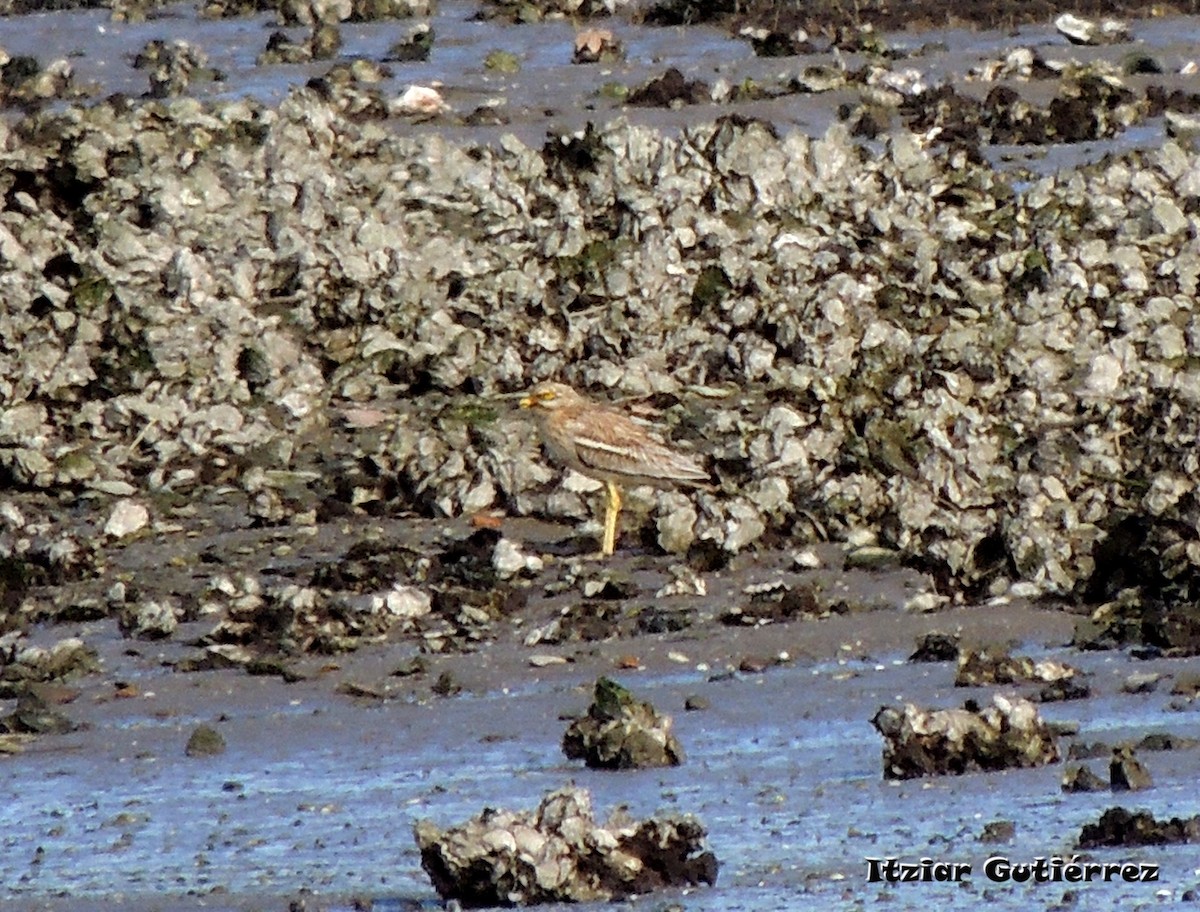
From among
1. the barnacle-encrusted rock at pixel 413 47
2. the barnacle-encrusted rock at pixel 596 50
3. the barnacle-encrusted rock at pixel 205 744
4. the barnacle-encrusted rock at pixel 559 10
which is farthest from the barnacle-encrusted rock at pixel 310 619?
the barnacle-encrusted rock at pixel 559 10

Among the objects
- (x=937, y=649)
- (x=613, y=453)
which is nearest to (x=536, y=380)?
(x=613, y=453)

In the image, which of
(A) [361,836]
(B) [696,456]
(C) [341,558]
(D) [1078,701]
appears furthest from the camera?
(B) [696,456]

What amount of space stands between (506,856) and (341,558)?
190 inches

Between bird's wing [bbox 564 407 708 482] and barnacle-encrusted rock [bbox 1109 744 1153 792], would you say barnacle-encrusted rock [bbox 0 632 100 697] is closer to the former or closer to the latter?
bird's wing [bbox 564 407 708 482]

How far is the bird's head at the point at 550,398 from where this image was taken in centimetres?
1154

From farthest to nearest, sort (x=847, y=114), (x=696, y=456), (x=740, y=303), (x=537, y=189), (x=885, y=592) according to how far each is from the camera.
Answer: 1. (x=847, y=114)
2. (x=537, y=189)
3. (x=740, y=303)
4. (x=696, y=456)
5. (x=885, y=592)

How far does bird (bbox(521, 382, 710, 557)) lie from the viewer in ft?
35.3

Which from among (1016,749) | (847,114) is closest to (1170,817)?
(1016,749)

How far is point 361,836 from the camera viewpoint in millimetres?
6629

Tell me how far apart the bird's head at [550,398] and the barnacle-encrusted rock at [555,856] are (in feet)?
18.8

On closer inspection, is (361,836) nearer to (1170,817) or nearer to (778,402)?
(1170,817)

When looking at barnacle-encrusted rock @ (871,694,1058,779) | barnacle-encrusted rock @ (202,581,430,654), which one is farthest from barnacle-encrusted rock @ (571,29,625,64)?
barnacle-encrusted rock @ (871,694,1058,779)

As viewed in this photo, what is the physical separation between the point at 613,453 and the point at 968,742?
4.29 m

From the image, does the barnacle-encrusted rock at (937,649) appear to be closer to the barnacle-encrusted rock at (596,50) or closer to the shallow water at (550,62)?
the shallow water at (550,62)
